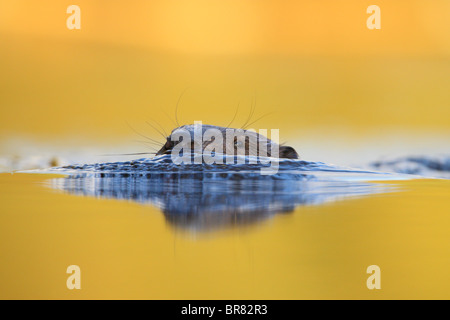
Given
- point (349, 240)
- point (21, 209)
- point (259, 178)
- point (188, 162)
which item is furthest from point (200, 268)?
point (188, 162)

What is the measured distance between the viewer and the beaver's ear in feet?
7.42

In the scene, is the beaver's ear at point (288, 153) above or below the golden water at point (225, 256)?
above

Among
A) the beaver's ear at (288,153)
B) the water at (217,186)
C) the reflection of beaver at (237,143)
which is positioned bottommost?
the water at (217,186)

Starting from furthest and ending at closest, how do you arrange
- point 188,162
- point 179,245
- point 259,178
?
point 188,162
point 259,178
point 179,245

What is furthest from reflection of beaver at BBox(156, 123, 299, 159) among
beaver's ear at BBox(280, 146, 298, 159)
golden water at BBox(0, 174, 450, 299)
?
golden water at BBox(0, 174, 450, 299)

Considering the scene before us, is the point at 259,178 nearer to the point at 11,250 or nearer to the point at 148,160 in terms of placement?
the point at 148,160

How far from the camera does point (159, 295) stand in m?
0.46

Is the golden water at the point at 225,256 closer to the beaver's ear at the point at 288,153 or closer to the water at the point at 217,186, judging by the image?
the water at the point at 217,186

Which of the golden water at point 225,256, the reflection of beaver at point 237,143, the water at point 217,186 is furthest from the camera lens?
the reflection of beaver at point 237,143

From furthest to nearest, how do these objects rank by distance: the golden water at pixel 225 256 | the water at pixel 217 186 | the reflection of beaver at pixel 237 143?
the reflection of beaver at pixel 237 143 → the water at pixel 217 186 → the golden water at pixel 225 256

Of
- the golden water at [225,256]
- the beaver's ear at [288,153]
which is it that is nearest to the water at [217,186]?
the golden water at [225,256]

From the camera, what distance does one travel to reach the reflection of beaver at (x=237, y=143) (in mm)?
2236

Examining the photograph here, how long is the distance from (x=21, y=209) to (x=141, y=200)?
0.25 metres

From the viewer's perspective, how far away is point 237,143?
231 centimetres
